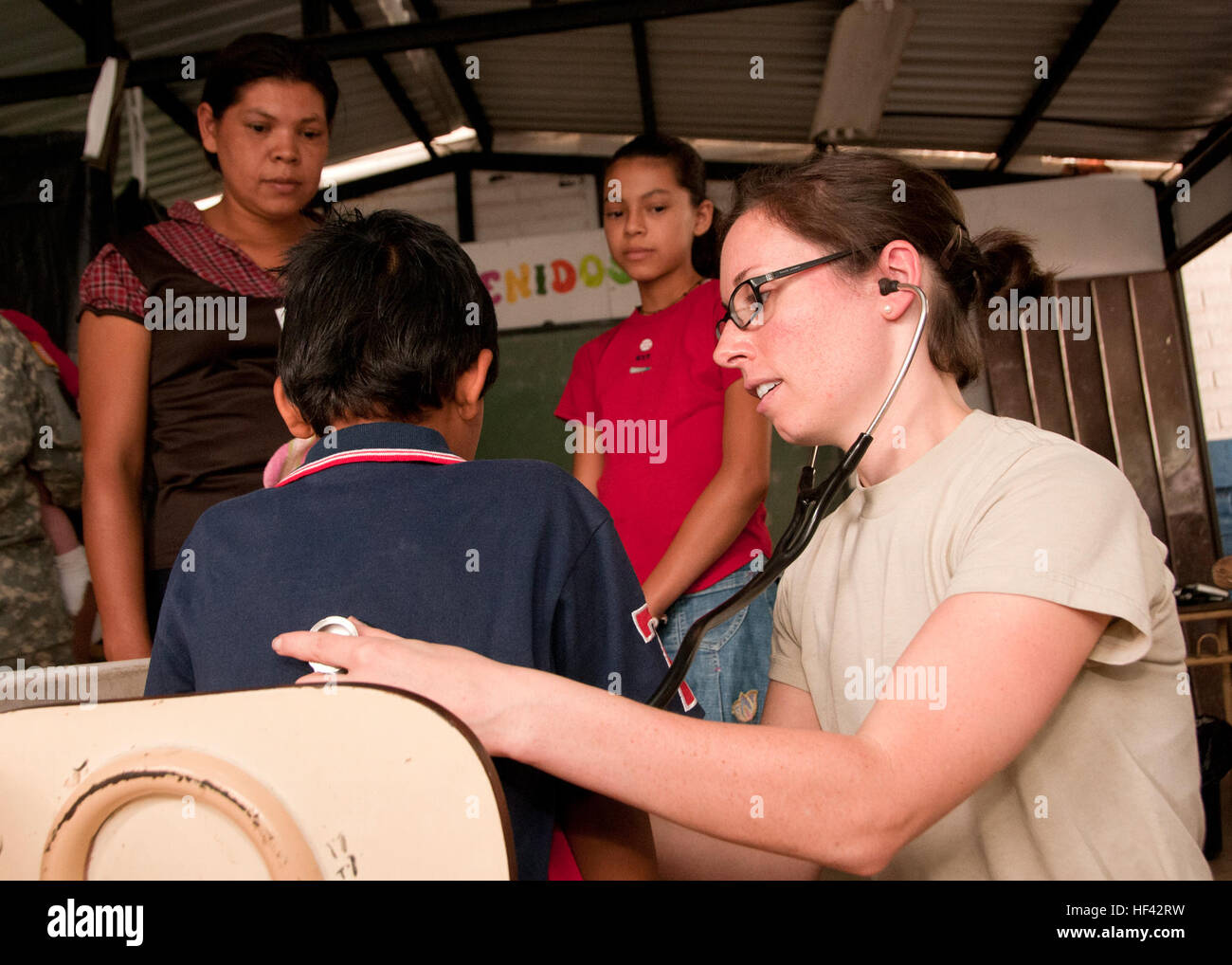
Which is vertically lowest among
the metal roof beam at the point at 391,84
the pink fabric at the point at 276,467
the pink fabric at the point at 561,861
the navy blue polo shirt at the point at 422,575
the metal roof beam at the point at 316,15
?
the pink fabric at the point at 561,861

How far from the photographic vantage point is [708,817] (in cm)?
64

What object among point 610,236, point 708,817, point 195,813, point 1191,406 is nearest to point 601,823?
point 708,817

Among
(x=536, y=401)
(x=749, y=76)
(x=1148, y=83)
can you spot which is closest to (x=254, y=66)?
(x=536, y=401)

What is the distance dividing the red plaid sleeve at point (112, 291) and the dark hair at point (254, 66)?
31 centimetres

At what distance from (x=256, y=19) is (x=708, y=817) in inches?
196

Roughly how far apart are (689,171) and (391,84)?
4.40m

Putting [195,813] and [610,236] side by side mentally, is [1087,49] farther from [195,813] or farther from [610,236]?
[195,813]

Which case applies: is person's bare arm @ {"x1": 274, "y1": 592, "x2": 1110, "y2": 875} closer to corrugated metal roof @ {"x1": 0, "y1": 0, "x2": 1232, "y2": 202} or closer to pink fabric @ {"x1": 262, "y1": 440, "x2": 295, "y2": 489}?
pink fabric @ {"x1": 262, "y1": 440, "x2": 295, "y2": 489}

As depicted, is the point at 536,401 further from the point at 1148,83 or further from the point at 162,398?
the point at 162,398

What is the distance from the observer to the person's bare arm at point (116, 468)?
1.45 m

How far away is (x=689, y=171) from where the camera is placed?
6.25 ft

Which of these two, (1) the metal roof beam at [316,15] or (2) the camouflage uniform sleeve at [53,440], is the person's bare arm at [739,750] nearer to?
(2) the camouflage uniform sleeve at [53,440]

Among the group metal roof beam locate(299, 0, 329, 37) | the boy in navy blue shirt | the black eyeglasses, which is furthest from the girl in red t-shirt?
metal roof beam locate(299, 0, 329, 37)

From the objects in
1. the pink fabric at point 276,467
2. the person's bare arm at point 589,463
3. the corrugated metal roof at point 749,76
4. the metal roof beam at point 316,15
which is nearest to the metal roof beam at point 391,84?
the corrugated metal roof at point 749,76
